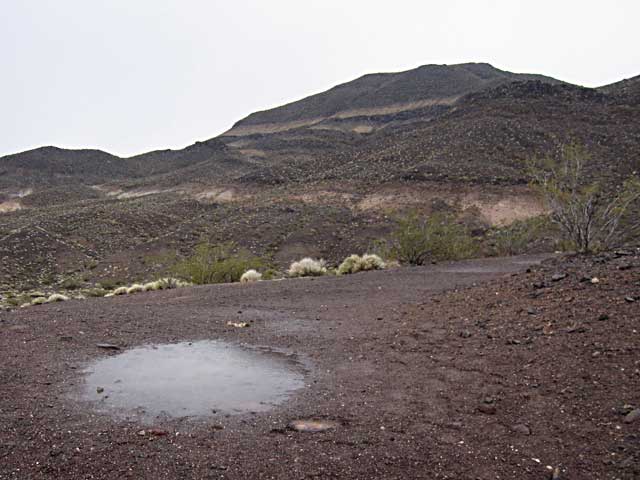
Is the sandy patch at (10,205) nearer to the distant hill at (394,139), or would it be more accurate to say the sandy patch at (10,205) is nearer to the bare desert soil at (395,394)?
the distant hill at (394,139)

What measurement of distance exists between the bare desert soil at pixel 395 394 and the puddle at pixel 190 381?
9.2 inches

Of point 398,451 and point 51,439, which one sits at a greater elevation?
point 51,439

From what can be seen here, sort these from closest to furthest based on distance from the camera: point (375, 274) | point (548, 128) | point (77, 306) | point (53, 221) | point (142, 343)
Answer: point (142, 343)
point (77, 306)
point (375, 274)
point (53, 221)
point (548, 128)

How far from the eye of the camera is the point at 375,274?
15398 mm

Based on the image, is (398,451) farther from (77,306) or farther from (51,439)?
(77,306)

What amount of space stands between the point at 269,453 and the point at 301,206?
39.7m

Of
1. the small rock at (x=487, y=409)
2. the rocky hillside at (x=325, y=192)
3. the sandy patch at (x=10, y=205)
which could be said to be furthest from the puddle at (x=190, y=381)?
the sandy patch at (x=10, y=205)

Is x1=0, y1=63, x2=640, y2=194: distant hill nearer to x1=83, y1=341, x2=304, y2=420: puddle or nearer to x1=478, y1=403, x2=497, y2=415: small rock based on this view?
x1=83, y1=341, x2=304, y2=420: puddle

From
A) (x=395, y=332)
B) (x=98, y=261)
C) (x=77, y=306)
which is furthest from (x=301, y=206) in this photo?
(x=395, y=332)

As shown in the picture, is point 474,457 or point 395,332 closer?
point 474,457

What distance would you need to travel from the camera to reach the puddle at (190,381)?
5617 millimetres

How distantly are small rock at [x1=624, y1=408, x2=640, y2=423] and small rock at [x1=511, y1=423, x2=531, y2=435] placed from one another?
760 millimetres

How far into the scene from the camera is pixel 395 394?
5.75 m

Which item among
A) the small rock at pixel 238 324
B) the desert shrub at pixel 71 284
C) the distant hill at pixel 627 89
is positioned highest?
the distant hill at pixel 627 89
